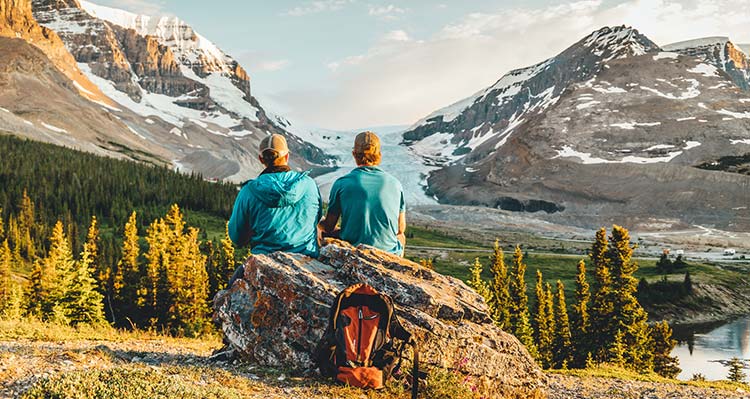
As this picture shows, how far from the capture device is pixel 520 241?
13175cm

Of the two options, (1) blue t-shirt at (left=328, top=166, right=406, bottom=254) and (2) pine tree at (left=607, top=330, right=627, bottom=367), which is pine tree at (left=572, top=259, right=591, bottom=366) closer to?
(2) pine tree at (left=607, top=330, right=627, bottom=367)

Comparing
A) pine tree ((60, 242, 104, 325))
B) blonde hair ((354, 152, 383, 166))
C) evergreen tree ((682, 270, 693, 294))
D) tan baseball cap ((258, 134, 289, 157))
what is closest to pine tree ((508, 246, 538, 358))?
pine tree ((60, 242, 104, 325))

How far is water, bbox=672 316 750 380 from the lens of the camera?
44156 mm

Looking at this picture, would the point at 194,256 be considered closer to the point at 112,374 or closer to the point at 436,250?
the point at 112,374

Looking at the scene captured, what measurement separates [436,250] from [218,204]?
5240 centimetres

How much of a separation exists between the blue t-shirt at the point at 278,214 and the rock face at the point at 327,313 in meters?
0.33

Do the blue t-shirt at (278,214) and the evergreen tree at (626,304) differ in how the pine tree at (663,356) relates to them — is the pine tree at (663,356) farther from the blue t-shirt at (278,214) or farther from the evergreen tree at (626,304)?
the blue t-shirt at (278,214)

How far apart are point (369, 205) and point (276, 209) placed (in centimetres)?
153

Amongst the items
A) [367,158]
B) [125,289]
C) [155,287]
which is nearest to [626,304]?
[367,158]

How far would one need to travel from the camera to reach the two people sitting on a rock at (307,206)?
859cm

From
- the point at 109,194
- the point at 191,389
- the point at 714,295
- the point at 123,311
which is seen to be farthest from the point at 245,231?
the point at 109,194

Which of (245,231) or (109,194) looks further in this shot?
(109,194)

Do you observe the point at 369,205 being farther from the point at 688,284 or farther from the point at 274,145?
the point at 688,284

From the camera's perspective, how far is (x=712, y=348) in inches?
2072
